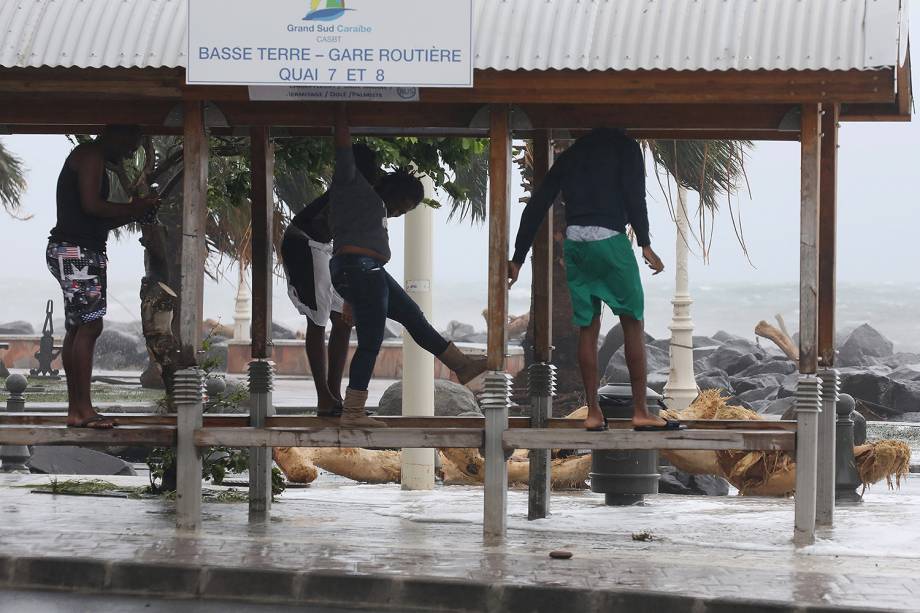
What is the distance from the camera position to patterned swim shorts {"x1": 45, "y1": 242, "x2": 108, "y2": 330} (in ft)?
33.8

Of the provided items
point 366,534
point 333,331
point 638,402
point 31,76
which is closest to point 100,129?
point 31,76

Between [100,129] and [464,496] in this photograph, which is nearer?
[100,129]

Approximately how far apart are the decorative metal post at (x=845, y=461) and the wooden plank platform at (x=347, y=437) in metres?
4.33

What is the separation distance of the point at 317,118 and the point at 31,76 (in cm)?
198

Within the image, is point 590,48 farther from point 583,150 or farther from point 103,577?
point 103,577

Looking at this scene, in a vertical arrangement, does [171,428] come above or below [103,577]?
above

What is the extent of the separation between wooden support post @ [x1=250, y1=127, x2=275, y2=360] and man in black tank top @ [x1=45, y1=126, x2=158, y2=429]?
1.19 m

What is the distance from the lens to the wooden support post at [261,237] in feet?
37.6

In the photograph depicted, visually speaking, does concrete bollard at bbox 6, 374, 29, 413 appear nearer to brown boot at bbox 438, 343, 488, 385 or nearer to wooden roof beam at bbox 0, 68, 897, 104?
wooden roof beam at bbox 0, 68, 897, 104

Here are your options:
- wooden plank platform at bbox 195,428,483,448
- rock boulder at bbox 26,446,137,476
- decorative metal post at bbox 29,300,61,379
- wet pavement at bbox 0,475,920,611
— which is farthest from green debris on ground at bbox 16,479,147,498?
decorative metal post at bbox 29,300,61,379

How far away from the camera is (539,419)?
1130cm

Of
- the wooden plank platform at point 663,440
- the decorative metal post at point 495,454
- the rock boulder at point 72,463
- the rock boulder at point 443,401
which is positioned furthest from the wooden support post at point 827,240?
the rock boulder at point 443,401

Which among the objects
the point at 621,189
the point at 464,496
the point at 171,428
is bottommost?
the point at 464,496

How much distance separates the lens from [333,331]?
36.6 feet
